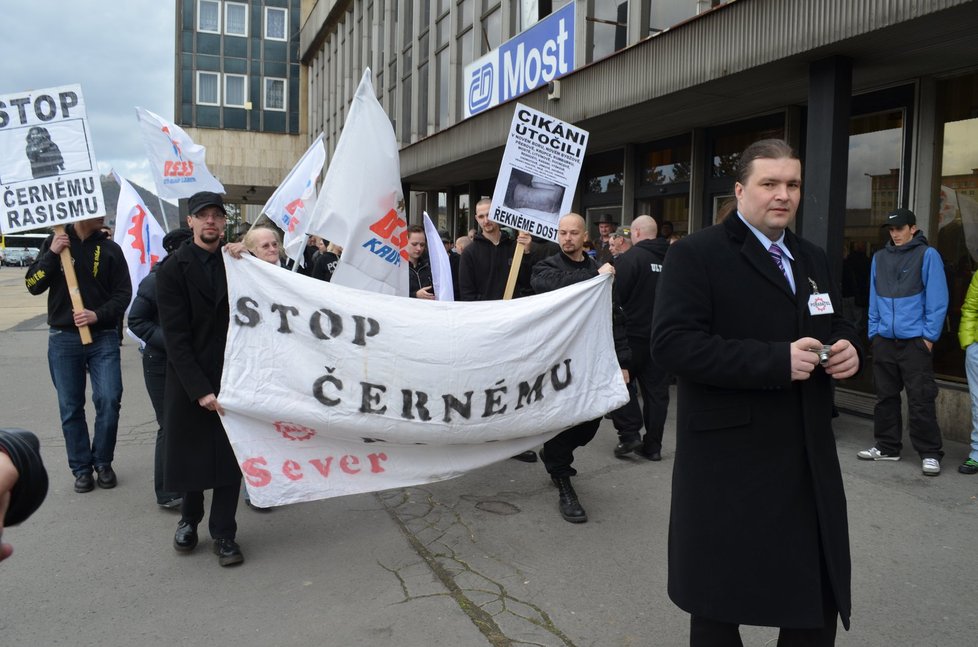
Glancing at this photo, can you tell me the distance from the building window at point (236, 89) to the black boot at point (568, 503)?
130 ft

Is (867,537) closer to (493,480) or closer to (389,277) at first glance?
(493,480)

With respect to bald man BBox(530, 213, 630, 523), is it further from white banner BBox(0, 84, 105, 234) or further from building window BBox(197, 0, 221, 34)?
building window BBox(197, 0, 221, 34)

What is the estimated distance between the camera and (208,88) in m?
39.8

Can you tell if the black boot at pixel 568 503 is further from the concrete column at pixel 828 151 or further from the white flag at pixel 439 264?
the concrete column at pixel 828 151

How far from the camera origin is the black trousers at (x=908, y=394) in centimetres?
603

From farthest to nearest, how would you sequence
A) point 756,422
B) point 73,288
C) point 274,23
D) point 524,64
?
point 274,23 < point 524,64 < point 73,288 < point 756,422

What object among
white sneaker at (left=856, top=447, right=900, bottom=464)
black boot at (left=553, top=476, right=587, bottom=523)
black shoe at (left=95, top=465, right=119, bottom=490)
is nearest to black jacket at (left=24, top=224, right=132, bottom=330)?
black shoe at (left=95, top=465, right=119, bottom=490)

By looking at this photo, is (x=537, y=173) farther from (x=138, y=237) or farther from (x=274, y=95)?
(x=274, y=95)

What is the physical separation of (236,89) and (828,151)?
Result: 3885 cm

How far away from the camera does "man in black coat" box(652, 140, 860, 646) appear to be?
7.42ft

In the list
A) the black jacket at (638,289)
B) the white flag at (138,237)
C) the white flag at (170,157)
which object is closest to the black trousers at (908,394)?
the black jacket at (638,289)

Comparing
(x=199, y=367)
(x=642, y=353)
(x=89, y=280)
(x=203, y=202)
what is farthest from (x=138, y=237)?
(x=642, y=353)

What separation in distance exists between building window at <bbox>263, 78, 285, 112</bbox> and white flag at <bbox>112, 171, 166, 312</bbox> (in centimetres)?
3452

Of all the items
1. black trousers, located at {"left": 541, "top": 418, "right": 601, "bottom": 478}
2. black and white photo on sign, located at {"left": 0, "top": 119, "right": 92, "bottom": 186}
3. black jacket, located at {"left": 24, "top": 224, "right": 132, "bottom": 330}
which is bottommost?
black trousers, located at {"left": 541, "top": 418, "right": 601, "bottom": 478}
